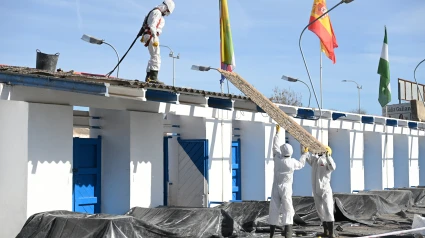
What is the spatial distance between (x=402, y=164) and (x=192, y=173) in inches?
490

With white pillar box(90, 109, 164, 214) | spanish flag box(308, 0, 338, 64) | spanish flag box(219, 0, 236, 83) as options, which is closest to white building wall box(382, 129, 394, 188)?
spanish flag box(308, 0, 338, 64)

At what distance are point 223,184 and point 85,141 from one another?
12.9 feet

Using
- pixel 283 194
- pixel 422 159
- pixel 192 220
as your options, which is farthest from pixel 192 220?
pixel 422 159

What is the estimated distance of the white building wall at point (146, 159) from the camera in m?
14.0

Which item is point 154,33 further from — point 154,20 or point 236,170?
point 236,170

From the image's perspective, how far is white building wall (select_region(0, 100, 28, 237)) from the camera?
38.8 ft

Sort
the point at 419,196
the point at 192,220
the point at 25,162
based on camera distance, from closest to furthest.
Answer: the point at 25,162, the point at 192,220, the point at 419,196

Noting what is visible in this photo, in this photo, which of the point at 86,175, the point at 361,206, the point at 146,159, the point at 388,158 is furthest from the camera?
the point at 388,158

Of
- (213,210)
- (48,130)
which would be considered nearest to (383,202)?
(213,210)

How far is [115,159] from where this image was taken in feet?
46.1

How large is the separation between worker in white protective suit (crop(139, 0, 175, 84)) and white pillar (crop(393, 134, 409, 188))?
47.6ft

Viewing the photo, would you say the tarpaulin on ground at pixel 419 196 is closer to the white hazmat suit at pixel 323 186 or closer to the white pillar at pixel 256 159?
the white pillar at pixel 256 159

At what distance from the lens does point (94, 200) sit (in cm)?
1402

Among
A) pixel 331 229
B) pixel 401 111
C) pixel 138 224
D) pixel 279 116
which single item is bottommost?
pixel 331 229
